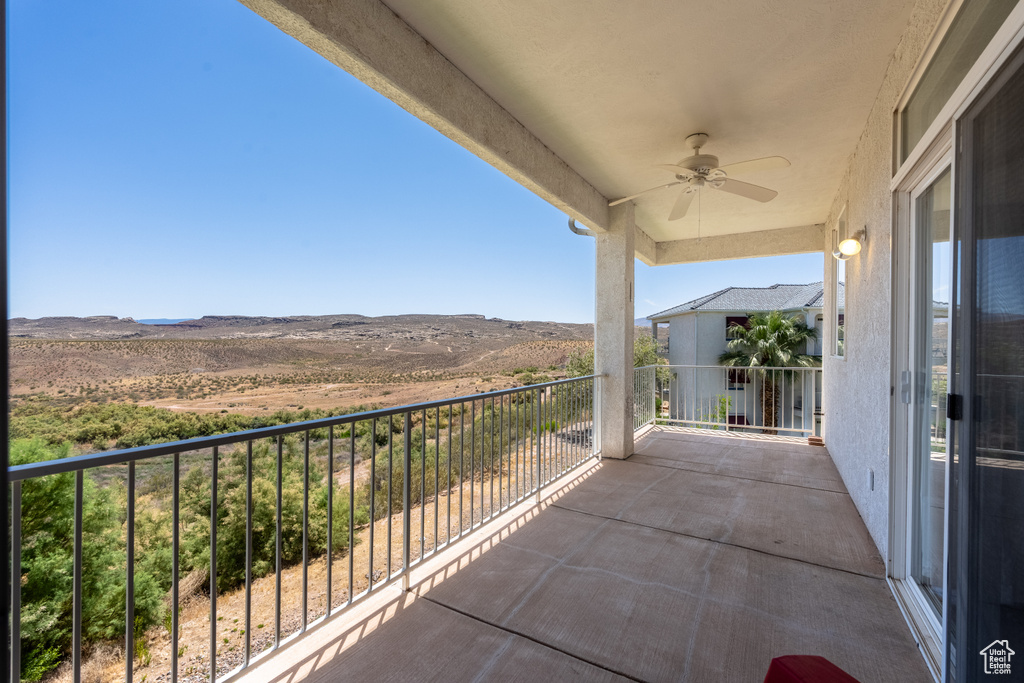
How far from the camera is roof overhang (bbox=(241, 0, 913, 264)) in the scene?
79.9 inches

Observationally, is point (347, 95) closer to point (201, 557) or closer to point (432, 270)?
point (432, 270)

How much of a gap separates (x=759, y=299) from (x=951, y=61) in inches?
716

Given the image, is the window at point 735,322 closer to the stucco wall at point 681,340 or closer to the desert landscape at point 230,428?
the stucco wall at point 681,340

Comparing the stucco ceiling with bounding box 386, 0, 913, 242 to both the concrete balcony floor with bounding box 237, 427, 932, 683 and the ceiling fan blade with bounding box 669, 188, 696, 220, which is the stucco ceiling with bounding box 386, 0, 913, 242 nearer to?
the ceiling fan blade with bounding box 669, 188, 696, 220

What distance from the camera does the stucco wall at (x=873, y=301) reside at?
2236mm

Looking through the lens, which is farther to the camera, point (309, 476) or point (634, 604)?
point (634, 604)

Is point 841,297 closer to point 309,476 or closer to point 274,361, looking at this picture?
point 309,476

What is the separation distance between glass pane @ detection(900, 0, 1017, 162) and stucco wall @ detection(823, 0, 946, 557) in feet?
0.45

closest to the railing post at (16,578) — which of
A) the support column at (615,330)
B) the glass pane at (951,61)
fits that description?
the glass pane at (951,61)

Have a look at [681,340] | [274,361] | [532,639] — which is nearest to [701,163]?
[532,639]

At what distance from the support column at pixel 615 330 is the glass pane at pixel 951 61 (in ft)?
8.12

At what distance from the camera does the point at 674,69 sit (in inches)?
97.0

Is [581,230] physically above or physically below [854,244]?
above

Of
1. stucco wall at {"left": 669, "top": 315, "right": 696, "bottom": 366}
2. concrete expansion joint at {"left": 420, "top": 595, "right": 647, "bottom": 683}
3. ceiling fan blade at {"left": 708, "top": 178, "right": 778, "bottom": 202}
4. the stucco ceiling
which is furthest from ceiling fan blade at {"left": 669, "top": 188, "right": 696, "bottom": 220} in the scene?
stucco wall at {"left": 669, "top": 315, "right": 696, "bottom": 366}
